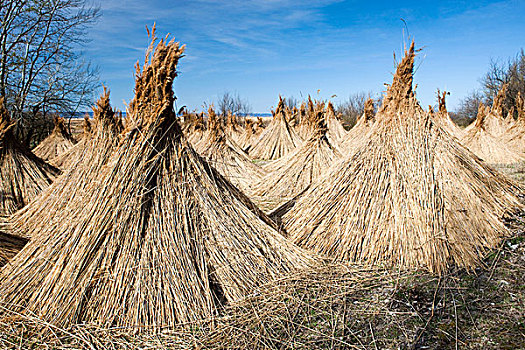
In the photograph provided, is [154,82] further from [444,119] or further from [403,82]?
[444,119]

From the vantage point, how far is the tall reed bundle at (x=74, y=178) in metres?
4.15

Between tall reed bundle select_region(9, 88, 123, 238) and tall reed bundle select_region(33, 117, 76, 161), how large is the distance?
937cm

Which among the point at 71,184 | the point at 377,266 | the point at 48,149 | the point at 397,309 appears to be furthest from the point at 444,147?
the point at 48,149

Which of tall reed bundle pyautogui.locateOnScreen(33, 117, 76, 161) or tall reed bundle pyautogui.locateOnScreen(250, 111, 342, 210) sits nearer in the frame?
tall reed bundle pyautogui.locateOnScreen(250, 111, 342, 210)

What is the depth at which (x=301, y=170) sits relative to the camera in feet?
25.4

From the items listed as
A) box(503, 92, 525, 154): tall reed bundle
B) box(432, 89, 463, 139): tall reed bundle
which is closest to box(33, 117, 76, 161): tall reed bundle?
box(432, 89, 463, 139): tall reed bundle

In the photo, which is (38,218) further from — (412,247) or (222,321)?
(412,247)

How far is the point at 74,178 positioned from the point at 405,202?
163 inches

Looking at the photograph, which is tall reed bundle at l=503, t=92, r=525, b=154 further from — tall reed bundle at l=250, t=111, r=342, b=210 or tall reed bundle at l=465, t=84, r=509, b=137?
tall reed bundle at l=250, t=111, r=342, b=210

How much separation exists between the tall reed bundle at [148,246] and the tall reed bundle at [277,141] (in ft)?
35.6

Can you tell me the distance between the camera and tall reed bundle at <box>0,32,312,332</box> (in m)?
2.75

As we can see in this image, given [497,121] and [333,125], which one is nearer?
[497,121]

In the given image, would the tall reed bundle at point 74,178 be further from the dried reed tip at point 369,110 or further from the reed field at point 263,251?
the dried reed tip at point 369,110

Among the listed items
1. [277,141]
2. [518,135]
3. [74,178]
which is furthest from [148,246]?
[518,135]
